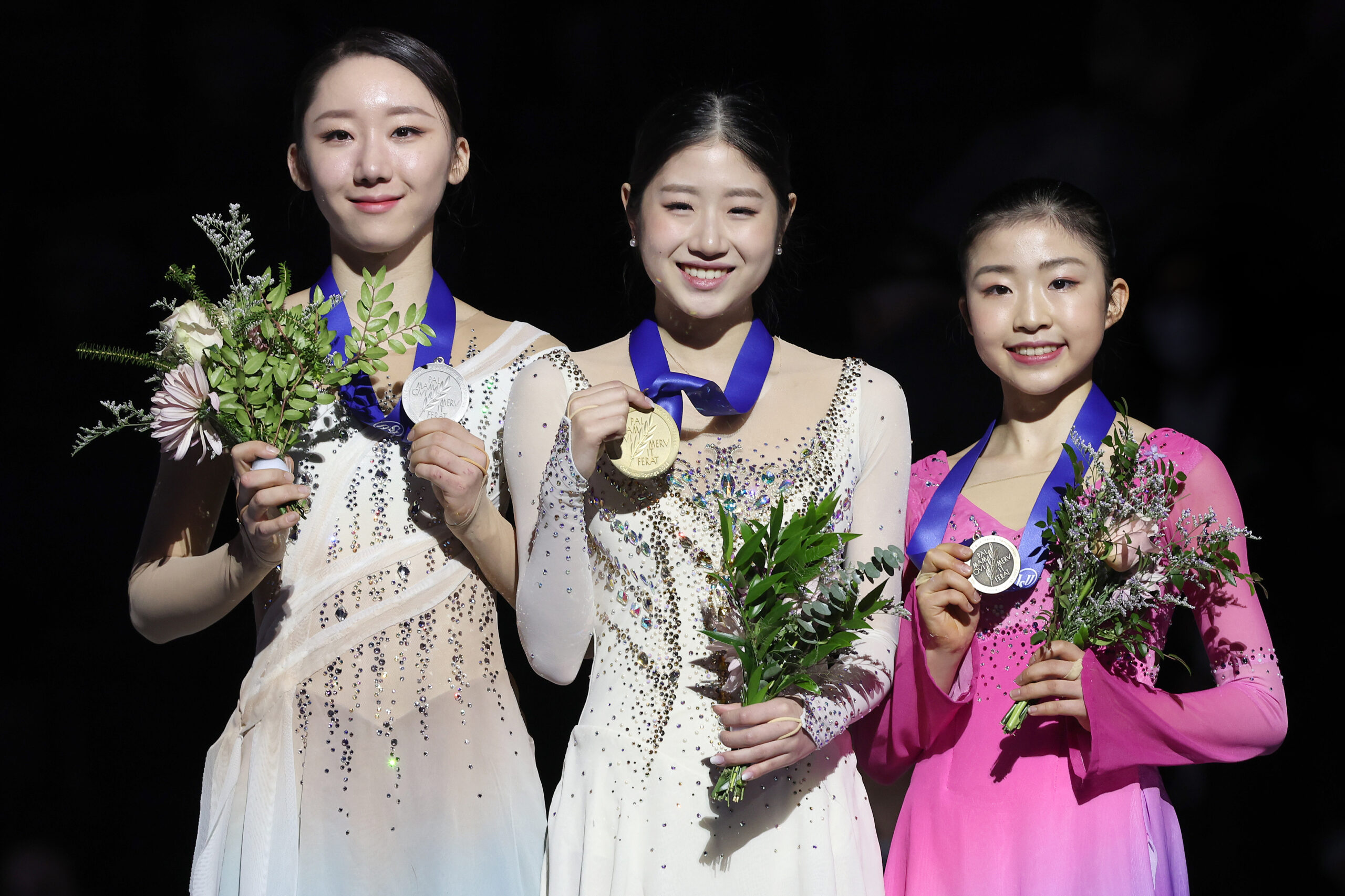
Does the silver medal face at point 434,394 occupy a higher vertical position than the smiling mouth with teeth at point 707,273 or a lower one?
lower

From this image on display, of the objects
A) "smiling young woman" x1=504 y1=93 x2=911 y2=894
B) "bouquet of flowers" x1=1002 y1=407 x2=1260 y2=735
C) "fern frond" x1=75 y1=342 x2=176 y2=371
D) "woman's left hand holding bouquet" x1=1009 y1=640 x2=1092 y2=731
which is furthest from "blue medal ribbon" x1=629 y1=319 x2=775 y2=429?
"fern frond" x1=75 y1=342 x2=176 y2=371

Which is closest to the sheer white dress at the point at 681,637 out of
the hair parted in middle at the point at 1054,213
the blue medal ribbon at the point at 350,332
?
the blue medal ribbon at the point at 350,332

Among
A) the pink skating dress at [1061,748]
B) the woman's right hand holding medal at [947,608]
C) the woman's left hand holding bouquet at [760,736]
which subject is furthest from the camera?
the woman's right hand holding medal at [947,608]

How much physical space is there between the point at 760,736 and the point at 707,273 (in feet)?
3.01

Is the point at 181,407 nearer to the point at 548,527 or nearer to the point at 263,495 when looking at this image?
the point at 263,495

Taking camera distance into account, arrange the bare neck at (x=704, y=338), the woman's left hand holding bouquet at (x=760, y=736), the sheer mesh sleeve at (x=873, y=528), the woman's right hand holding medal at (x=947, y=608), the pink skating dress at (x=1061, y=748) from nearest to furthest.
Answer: the woman's left hand holding bouquet at (x=760, y=736)
the sheer mesh sleeve at (x=873, y=528)
the pink skating dress at (x=1061, y=748)
the woman's right hand holding medal at (x=947, y=608)
the bare neck at (x=704, y=338)

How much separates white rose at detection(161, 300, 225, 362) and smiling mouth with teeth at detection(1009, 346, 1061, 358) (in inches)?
63.1

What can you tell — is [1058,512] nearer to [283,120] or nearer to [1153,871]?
[1153,871]

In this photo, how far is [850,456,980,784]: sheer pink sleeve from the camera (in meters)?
2.61

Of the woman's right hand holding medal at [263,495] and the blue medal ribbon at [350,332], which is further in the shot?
the blue medal ribbon at [350,332]

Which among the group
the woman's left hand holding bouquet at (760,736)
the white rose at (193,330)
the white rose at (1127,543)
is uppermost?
the white rose at (193,330)

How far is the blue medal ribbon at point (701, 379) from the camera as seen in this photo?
8.25 feet

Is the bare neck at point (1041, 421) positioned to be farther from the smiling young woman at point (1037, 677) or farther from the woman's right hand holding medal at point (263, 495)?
the woman's right hand holding medal at point (263, 495)

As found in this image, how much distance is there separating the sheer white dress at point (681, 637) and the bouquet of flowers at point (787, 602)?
9 cm
